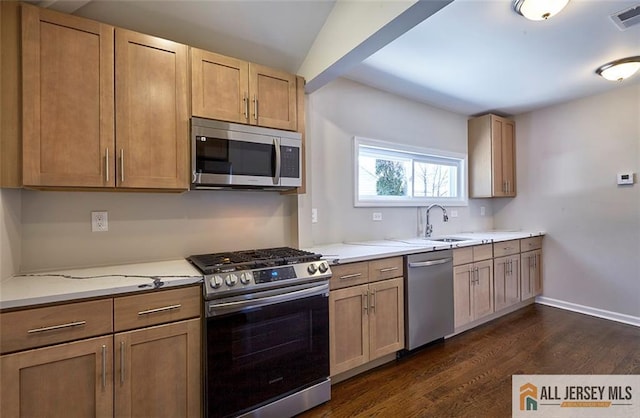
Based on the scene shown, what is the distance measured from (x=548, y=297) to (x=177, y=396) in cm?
439

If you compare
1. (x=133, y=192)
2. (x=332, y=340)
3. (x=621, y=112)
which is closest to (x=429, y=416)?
(x=332, y=340)

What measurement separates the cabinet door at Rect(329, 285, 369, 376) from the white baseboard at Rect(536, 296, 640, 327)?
10.1 feet

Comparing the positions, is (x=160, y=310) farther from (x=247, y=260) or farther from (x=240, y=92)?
(x=240, y=92)

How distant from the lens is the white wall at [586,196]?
3.23 metres

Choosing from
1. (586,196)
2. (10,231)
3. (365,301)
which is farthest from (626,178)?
(10,231)

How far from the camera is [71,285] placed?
139 cm

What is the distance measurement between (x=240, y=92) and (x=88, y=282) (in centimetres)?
141

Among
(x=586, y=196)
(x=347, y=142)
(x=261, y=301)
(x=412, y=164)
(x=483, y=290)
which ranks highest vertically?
(x=347, y=142)

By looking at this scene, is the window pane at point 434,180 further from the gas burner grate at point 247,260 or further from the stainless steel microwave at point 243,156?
the gas burner grate at point 247,260

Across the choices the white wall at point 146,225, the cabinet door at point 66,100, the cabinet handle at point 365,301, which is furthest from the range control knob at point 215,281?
the cabinet handle at point 365,301

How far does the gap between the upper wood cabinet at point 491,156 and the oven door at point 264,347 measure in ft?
10.0

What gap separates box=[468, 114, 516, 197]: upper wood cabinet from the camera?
388 centimetres

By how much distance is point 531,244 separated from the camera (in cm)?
373

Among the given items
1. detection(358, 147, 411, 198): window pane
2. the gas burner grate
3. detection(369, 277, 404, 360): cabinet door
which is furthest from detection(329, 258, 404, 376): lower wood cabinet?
detection(358, 147, 411, 198): window pane
